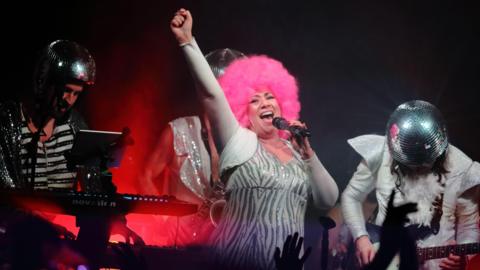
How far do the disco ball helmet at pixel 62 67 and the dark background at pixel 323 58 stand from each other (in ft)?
5.12

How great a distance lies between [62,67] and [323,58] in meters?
2.99

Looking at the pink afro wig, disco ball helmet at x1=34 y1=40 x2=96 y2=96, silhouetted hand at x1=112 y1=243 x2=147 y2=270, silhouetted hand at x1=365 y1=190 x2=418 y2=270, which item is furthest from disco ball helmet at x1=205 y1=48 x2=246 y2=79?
silhouetted hand at x1=365 y1=190 x2=418 y2=270

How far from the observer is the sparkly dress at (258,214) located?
3.89 m

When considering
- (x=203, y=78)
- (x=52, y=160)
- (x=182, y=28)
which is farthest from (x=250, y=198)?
(x=52, y=160)

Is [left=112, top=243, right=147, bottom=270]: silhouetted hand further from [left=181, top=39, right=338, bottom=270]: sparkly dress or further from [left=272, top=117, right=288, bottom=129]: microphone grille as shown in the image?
[left=272, top=117, right=288, bottom=129]: microphone grille

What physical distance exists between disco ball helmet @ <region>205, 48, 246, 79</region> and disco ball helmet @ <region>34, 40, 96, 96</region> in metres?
1.12

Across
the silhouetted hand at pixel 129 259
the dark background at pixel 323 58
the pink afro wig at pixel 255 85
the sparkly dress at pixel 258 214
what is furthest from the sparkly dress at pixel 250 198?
the dark background at pixel 323 58

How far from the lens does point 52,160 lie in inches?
177

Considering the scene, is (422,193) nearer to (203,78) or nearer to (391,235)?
(203,78)

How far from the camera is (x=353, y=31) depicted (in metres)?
6.77

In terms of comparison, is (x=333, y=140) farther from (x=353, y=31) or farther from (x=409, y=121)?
(x=409, y=121)

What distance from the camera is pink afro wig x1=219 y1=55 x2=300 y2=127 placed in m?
4.54

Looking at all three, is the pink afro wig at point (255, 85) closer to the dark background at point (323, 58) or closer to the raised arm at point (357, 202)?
the raised arm at point (357, 202)

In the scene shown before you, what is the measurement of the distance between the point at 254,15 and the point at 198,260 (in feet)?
11.6
